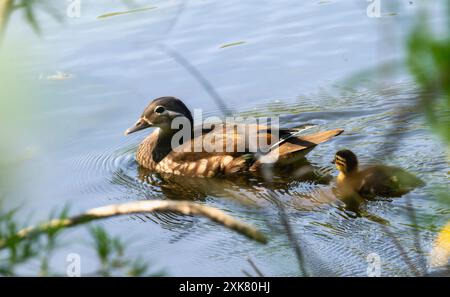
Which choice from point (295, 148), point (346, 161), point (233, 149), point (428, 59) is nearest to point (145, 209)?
point (428, 59)

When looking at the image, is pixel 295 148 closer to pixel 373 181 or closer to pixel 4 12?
pixel 373 181

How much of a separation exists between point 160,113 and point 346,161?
2345mm

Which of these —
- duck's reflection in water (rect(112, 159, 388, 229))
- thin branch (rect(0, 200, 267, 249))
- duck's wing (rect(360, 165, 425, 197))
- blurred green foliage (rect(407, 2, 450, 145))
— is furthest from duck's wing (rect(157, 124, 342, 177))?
blurred green foliage (rect(407, 2, 450, 145))

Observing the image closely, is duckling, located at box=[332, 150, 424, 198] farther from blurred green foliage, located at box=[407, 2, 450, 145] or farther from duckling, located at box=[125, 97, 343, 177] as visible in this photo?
blurred green foliage, located at box=[407, 2, 450, 145]

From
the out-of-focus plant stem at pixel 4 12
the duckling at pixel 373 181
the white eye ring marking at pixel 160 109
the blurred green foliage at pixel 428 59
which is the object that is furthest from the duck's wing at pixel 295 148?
the blurred green foliage at pixel 428 59

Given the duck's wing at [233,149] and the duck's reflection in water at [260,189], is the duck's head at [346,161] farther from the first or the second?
the duck's wing at [233,149]

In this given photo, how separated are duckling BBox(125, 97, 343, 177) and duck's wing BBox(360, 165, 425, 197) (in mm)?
1091

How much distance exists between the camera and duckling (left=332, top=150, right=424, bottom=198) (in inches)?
248

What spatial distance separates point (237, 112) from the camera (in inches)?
342

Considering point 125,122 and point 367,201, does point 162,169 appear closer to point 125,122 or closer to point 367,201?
point 125,122

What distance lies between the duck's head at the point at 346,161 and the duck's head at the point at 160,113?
2.04 metres

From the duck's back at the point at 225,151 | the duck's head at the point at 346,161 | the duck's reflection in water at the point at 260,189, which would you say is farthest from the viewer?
the duck's back at the point at 225,151

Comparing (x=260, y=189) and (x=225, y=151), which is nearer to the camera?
(x=260, y=189)

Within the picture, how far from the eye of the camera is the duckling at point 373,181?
6.30 meters
